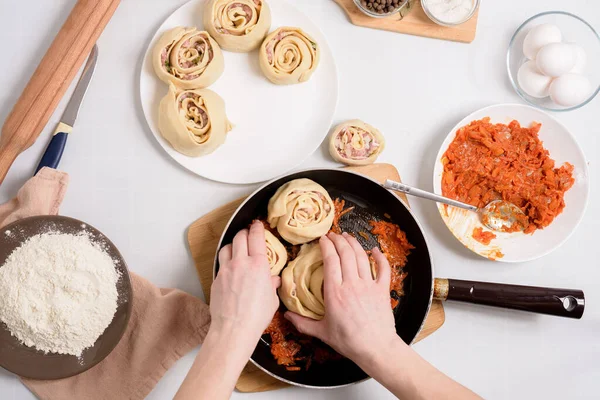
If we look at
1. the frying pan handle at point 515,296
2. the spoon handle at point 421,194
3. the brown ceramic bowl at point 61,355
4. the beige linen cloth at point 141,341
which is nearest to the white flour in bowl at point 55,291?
the brown ceramic bowl at point 61,355

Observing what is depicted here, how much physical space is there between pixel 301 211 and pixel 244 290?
1.10ft

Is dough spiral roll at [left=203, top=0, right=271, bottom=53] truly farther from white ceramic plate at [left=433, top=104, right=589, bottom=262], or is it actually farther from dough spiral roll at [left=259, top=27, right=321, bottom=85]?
white ceramic plate at [left=433, top=104, right=589, bottom=262]

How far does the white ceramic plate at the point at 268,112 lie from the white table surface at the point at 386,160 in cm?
9

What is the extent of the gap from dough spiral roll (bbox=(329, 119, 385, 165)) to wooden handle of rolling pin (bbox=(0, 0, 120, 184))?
90cm

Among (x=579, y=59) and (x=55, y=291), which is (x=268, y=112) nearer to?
(x=55, y=291)

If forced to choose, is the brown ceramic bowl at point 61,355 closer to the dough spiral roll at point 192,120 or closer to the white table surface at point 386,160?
the white table surface at point 386,160

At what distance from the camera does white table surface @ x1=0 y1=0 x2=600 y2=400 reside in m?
1.94

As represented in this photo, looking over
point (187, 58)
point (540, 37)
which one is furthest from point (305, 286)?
point (540, 37)

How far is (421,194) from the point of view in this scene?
188 cm

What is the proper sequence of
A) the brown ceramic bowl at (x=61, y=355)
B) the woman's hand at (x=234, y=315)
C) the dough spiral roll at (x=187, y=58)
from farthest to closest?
the dough spiral roll at (x=187, y=58) < the brown ceramic bowl at (x=61, y=355) < the woman's hand at (x=234, y=315)

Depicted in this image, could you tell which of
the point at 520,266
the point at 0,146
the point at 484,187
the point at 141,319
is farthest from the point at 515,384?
the point at 0,146

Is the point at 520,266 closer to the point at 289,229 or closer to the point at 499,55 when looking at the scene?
the point at 499,55

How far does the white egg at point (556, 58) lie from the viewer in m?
1.92

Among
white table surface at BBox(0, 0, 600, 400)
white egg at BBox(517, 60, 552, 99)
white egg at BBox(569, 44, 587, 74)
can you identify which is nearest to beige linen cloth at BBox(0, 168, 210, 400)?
white table surface at BBox(0, 0, 600, 400)
